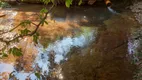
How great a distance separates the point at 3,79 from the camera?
451 centimetres

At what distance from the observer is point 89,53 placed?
5.45 meters

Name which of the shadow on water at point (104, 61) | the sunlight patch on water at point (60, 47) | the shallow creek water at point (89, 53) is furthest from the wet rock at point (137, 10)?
the sunlight patch on water at point (60, 47)

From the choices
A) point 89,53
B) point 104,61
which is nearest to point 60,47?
point 89,53

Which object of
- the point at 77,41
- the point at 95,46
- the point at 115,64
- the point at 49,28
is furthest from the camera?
the point at 49,28

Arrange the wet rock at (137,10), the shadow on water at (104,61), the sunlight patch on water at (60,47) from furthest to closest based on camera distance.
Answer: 1. the wet rock at (137,10)
2. the sunlight patch on water at (60,47)
3. the shadow on water at (104,61)

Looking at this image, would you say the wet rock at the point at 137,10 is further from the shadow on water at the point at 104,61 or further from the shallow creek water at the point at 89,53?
the shadow on water at the point at 104,61

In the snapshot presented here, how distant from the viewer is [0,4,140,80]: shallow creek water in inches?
182

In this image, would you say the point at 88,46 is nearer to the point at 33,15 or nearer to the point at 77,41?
the point at 77,41

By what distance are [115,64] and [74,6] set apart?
189 inches

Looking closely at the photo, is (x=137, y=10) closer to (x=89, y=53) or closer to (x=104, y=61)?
(x=89, y=53)

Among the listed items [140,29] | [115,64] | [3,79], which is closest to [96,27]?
[140,29]

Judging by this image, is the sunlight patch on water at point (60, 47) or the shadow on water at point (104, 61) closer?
the shadow on water at point (104, 61)

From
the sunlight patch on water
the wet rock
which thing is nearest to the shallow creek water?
the sunlight patch on water

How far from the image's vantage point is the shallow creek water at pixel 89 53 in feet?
15.2
